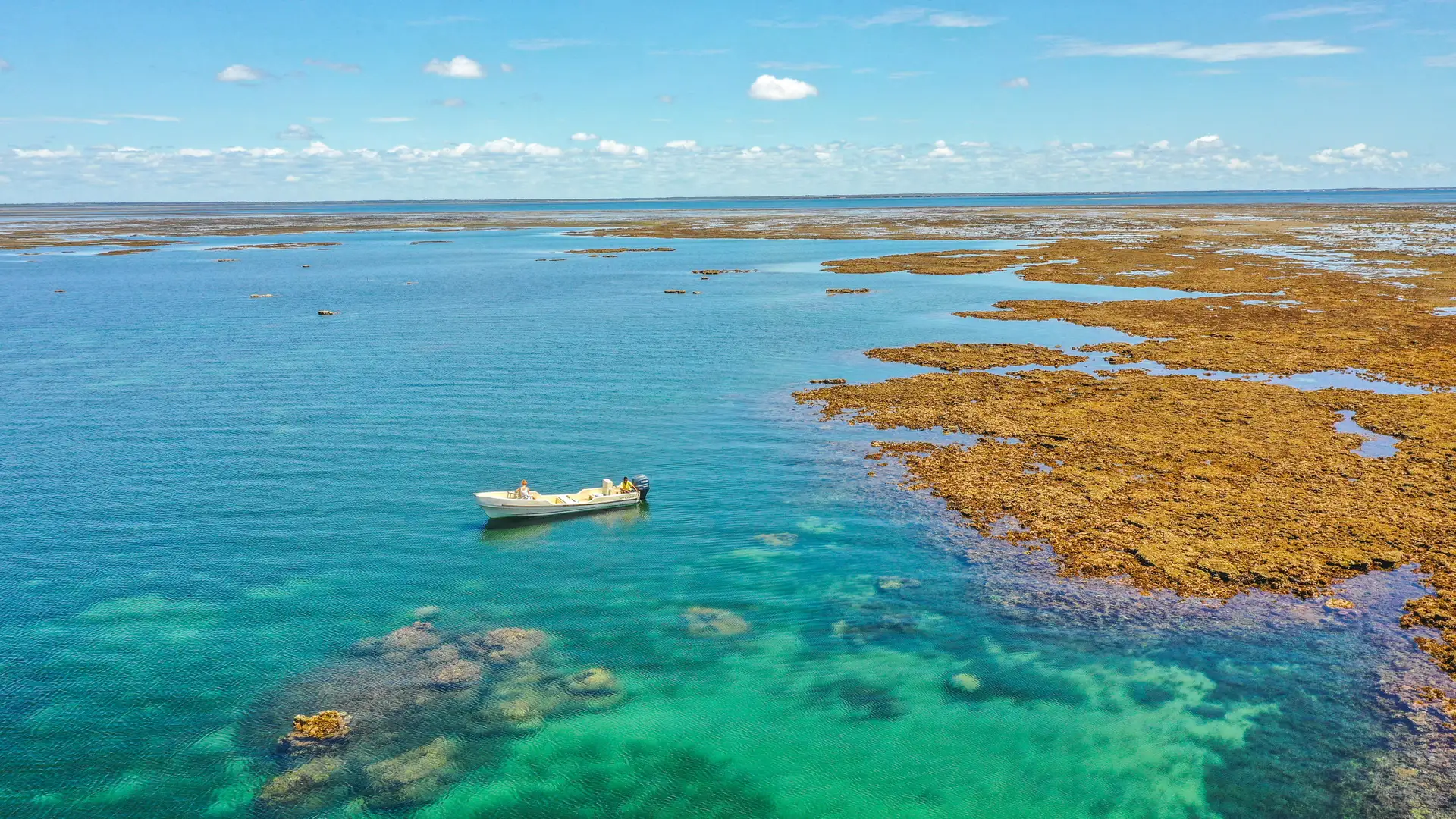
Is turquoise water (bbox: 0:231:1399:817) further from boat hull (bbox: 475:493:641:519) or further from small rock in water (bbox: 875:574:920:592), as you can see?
boat hull (bbox: 475:493:641:519)

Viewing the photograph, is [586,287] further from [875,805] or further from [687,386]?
[875,805]

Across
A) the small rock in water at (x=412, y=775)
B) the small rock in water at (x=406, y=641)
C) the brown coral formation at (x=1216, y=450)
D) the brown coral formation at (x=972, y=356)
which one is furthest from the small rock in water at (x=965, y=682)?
the brown coral formation at (x=972, y=356)

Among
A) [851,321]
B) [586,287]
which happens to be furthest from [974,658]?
[586,287]

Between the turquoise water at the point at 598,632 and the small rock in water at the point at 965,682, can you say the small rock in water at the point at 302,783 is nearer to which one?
the turquoise water at the point at 598,632

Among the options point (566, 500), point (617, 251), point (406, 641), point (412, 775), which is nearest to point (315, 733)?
point (412, 775)

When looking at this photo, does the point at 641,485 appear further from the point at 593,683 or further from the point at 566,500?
the point at 593,683

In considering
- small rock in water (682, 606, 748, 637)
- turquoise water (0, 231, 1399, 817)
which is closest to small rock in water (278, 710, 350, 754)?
turquoise water (0, 231, 1399, 817)
